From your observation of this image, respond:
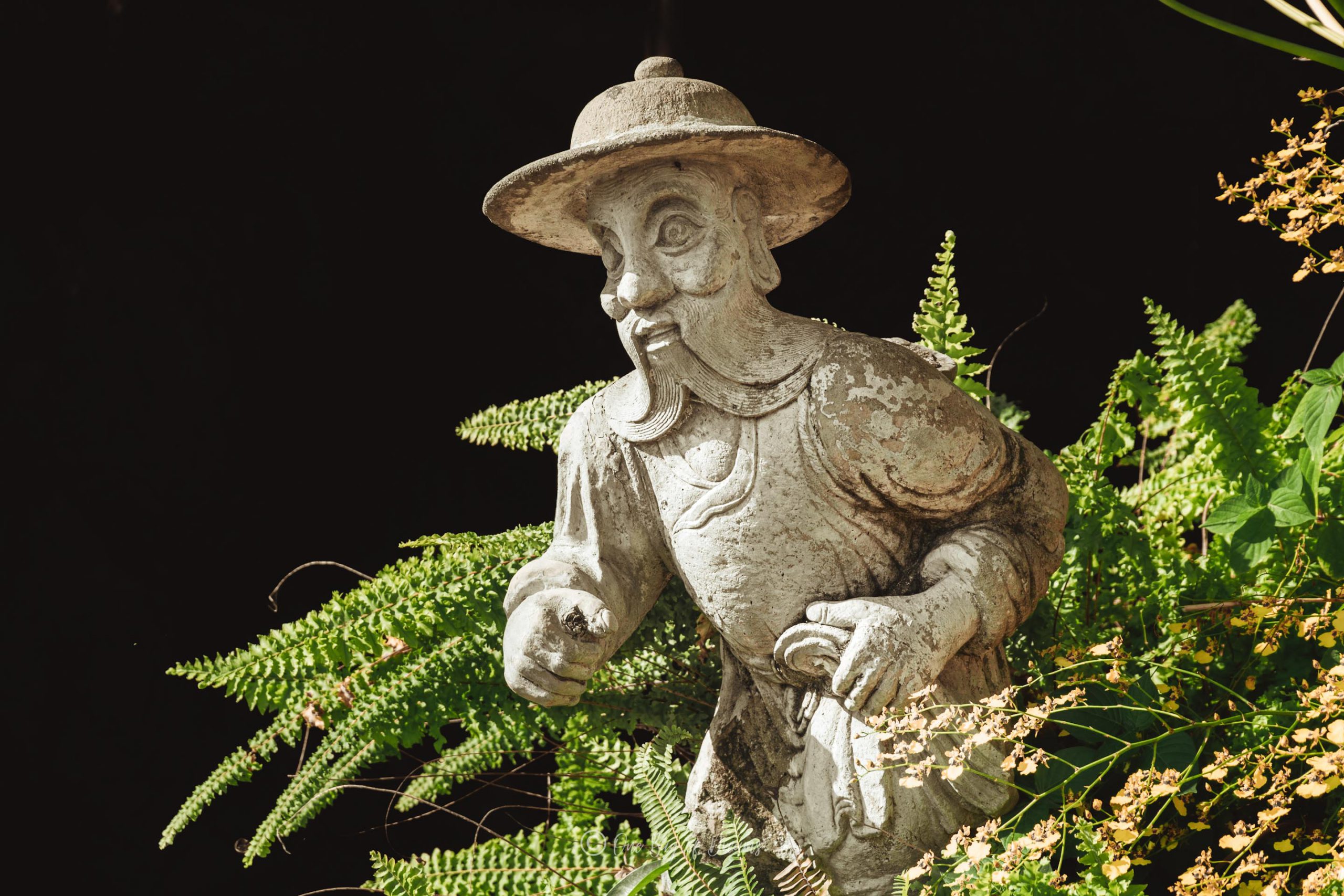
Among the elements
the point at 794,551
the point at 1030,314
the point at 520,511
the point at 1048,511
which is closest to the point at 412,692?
the point at 794,551

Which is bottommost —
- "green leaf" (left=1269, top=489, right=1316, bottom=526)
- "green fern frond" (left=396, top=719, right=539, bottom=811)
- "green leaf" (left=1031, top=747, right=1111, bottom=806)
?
"green fern frond" (left=396, top=719, right=539, bottom=811)

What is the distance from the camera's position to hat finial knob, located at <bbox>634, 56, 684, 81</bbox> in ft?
6.51

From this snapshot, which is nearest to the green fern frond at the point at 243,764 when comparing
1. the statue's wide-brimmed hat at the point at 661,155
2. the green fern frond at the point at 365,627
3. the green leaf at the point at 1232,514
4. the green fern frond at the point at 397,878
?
the green fern frond at the point at 365,627

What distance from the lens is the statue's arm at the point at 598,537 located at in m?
2.04

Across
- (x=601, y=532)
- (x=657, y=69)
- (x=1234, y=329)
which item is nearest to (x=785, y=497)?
(x=601, y=532)

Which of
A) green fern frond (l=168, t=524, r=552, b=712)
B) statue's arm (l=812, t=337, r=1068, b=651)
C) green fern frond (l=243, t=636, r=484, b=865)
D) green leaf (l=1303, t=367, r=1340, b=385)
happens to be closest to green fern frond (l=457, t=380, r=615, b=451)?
green fern frond (l=168, t=524, r=552, b=712)

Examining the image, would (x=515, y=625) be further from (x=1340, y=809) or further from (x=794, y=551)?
(x=1340, y=809)

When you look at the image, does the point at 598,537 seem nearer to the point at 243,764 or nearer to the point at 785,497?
the point at 785,497

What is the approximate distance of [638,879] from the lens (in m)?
1.84

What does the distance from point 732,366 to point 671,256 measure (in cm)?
18

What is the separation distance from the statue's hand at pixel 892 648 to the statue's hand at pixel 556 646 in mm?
349

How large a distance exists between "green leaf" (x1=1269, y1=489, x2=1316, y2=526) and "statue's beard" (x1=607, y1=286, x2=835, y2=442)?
2.23 ft

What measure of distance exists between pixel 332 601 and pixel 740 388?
35.6 inches

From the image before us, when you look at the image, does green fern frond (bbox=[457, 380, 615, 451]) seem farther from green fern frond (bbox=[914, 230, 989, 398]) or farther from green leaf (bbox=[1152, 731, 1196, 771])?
green leaf (bbox=[1152, 731, 1196, 771])
